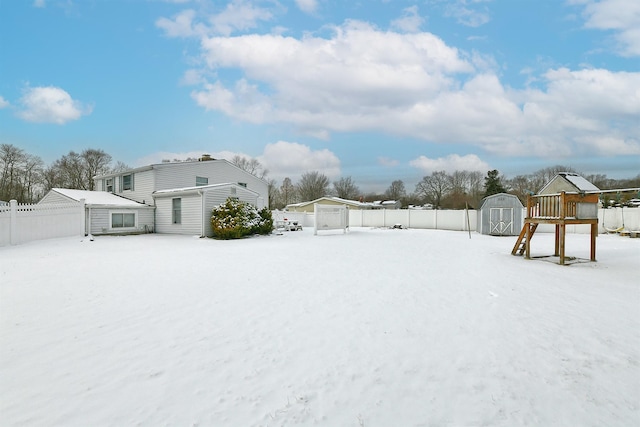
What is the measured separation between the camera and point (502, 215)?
752 inches

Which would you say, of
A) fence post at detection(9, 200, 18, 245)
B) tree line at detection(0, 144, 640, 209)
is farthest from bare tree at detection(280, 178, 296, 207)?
fence post at detection(9, 200, 18, 245)

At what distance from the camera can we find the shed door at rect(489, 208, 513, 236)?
19.0 m

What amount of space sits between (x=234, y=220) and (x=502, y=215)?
593 inches

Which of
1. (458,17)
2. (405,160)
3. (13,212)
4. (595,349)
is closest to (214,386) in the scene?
(595,349)

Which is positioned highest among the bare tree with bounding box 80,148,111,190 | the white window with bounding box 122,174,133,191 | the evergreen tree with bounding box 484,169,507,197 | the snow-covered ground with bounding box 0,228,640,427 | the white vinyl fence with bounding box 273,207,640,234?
the bare tree with bounding box 80,148,111,190

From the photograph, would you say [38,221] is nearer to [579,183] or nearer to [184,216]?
[184,216]

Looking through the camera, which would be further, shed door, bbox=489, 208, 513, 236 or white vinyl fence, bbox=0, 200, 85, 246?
shed door, bbox=489, 208, 513, 236

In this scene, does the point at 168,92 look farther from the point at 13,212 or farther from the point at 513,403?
the point at 513,403

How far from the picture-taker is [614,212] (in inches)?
750

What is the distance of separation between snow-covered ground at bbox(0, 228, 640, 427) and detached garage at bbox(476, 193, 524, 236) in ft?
41.2

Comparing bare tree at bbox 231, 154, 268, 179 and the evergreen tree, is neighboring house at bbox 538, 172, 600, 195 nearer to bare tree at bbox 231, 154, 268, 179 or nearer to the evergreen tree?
the evergreen tree

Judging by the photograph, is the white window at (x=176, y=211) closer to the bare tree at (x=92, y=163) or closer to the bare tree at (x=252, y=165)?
the bare tree at (x=92, y=163)

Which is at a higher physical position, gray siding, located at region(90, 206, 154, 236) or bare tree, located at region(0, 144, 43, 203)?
bare tree, located at region(0, 144, 43, 203)

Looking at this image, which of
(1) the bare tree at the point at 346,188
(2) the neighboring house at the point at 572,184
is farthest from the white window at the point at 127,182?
(1) the bare tree at the point at 346,188
